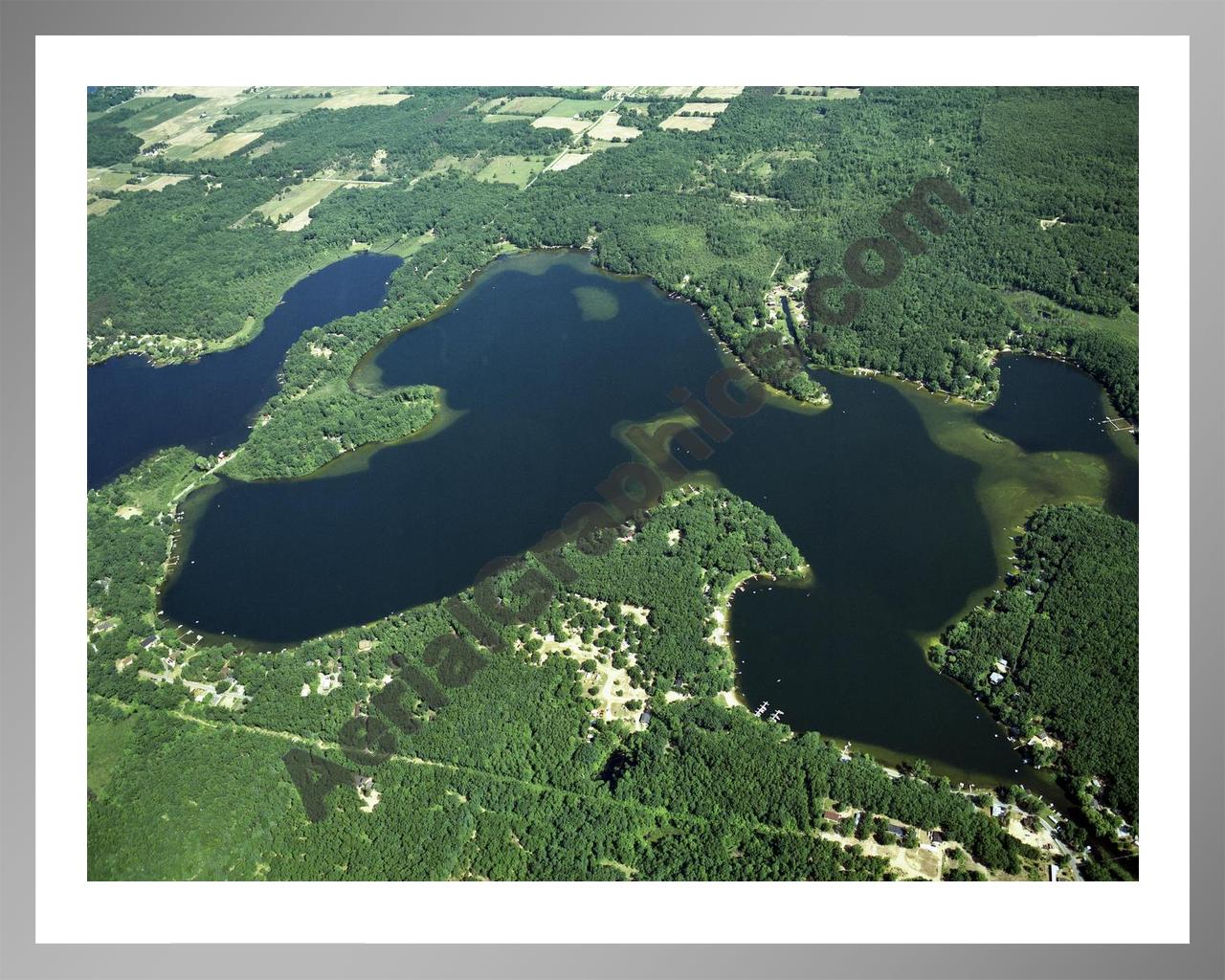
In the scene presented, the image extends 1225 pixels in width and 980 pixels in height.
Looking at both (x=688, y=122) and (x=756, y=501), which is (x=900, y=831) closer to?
(x=756, y=501)

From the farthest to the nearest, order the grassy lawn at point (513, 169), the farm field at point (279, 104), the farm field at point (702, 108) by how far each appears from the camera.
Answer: the farm field at point (279, 104), the farm field at point (702, 108), the grassy lawn at point (513, 169)

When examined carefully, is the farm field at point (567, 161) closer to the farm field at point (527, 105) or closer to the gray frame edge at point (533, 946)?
the farm field at point (527, 105)

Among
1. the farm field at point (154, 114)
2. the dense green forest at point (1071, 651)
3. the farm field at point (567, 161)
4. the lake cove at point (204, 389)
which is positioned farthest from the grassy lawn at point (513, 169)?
the dense green forest at point (1071, 651)

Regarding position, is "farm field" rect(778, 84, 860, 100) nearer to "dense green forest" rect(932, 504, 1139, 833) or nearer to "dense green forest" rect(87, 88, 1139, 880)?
"dense green forest" rect(87, 88, 1139, 880)

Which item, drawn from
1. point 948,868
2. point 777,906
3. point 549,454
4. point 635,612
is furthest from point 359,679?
point 777,906

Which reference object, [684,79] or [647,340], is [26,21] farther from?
[647,340]

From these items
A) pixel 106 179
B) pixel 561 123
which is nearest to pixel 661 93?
pixel 561 123
